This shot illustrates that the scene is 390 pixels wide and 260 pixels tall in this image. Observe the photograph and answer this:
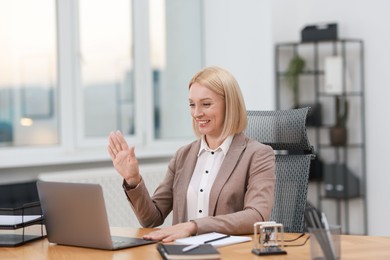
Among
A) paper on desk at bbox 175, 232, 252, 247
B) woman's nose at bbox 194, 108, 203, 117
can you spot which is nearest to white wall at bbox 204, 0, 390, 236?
woman's nose at bbox 194, 108, 203, 117

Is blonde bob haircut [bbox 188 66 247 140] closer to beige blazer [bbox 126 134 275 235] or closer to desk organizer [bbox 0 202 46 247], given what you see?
beige blazer [bbox 126 134 275 235]

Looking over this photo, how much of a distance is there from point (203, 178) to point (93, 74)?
108 inches

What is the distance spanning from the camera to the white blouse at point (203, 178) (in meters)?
2.78

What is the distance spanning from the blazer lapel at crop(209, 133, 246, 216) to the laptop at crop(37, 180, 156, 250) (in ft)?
1.26

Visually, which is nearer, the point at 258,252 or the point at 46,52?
the point at 258,252

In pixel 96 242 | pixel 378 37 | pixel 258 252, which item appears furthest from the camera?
pixel 378 37

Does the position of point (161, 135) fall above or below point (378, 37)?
below

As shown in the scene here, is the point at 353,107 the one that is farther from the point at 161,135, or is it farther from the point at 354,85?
the point at 161,135

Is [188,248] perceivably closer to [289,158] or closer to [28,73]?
[289,158]

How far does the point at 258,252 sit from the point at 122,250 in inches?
17.5

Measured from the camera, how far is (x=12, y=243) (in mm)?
2471

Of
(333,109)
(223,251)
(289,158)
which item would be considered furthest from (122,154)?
(333,109)

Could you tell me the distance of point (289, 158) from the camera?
3.01 m

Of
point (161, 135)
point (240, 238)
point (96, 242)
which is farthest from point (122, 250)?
point (161, 135)
